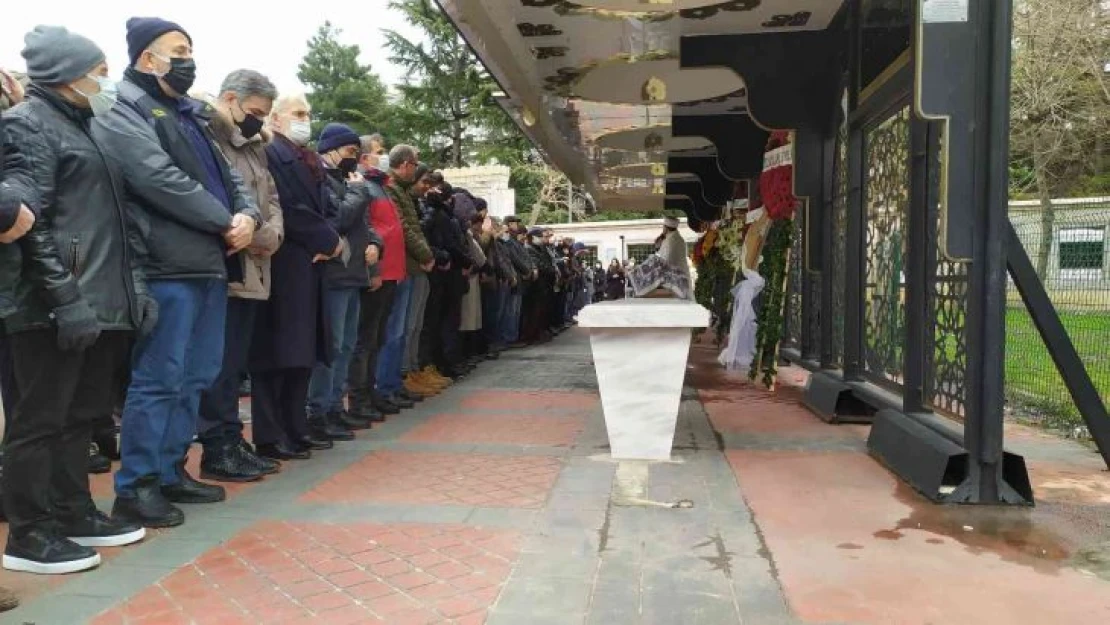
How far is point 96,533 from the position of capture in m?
3.29

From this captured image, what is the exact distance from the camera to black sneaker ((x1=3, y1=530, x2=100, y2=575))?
2.98 meters

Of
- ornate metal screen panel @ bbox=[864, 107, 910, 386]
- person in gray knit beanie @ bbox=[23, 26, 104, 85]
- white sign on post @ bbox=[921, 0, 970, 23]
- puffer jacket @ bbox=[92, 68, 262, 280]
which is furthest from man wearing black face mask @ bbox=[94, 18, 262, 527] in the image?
ornate metal screen panel @ bbox=[864, 107, 910, 386]

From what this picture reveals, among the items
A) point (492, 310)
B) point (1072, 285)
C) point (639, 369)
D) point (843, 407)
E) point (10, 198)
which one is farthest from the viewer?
point (492, 310)

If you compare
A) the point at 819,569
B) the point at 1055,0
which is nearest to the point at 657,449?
the point at 819,569

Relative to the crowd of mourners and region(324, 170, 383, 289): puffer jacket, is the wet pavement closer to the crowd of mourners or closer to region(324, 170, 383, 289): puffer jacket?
the crowd of mourners

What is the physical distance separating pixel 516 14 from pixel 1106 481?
16.0ft

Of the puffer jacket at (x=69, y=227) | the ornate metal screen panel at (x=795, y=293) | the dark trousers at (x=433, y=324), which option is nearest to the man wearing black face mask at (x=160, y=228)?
the puffer jacket at (x=69, y=227)

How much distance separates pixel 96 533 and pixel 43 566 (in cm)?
32

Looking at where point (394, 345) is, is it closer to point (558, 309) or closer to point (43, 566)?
point (43, 566)

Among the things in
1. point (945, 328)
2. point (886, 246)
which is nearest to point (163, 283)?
point (945, 328)

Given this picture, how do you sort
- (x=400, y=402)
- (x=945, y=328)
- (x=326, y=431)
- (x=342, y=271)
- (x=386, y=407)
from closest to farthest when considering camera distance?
1. (x=945, y=328)
2. (x=342, y=271)
3. (x=326, y=431)
4. (x=386, y=407)
5. (x=400, y=402)

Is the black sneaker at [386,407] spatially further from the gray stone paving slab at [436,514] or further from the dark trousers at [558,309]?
the dark trousers at [558,309]

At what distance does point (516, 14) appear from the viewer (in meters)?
6.41

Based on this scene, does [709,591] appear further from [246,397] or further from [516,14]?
[246,397]
